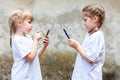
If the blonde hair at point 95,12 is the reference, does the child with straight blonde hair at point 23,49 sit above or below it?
below

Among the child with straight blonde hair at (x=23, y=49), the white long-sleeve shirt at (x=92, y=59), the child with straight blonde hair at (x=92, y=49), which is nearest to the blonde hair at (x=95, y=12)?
the child with straight blonde hair at (x=92, y=49)

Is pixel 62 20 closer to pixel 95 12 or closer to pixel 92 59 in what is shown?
pixel 95 12

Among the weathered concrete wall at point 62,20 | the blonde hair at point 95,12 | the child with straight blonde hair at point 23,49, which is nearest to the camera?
the child with straight blonde hair at point 23,49

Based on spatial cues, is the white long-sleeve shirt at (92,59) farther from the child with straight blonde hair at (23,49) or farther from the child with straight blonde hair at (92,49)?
the child with straight blonde hair at (23,49)

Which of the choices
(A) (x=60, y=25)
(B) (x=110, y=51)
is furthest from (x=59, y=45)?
(B) (x=110, y=51)

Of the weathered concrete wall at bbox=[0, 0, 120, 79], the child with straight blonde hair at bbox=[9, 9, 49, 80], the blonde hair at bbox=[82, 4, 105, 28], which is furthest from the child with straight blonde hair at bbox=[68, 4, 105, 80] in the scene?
the weathered concrete wall at bbox=[0, 0, 120, 79]

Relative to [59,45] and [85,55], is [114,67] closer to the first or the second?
[59,45]

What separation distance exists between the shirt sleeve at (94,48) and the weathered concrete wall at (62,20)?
1449 millimetres

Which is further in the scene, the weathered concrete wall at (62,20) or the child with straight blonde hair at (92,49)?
the weathered concrete wall at (62,20)

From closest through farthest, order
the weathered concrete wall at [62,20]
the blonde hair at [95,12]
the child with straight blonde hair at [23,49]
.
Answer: the child with straight blonde hair at [23,49] < the blonde hair at [95,12] < the weathered concrete wall at [62,20]

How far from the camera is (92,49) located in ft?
13.8

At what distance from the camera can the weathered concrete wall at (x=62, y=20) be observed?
5.66 meters

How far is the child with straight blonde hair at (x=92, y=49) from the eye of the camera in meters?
4.22

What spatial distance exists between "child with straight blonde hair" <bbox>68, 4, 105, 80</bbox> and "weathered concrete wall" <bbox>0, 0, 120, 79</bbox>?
1346mm
